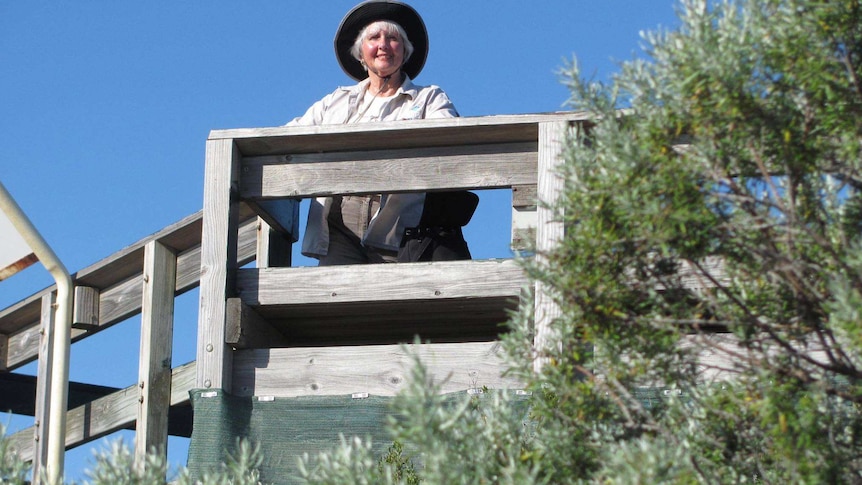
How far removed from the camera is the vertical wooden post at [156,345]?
5266mm

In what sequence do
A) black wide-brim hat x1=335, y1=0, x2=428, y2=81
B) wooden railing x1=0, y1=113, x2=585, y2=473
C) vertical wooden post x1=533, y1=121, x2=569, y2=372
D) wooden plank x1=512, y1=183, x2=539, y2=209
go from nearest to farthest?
1. vertical wooden post x1=533, y1=121, x2=569, y2=372
2. wooden railing x1=0, y1=113, x2=585, y2=473
3. wooden plank x1=512, y1=183, x2=539, y2=209
4. black wide-brim hat x1=335, y1=0, x2=428, y2=81

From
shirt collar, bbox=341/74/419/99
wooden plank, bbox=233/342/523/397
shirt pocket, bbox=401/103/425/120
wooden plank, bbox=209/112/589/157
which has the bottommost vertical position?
wooden plank, bbox=233/342/523/397

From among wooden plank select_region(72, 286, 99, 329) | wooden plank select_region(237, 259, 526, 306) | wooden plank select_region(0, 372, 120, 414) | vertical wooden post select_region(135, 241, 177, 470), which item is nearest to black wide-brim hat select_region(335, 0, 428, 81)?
vertical wooden post select_region(135, 241, 177, 470)

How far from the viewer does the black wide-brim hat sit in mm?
6086

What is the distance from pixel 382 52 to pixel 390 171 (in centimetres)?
119

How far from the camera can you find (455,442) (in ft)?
8.61

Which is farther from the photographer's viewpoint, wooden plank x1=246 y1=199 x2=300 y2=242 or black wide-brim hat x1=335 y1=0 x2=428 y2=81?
black wide-brim hat x1=335 y1=0 x2=428 y2=81

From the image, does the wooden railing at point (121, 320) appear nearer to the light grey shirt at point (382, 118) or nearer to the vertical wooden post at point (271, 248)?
the vertical wooden post at point (271, 248)

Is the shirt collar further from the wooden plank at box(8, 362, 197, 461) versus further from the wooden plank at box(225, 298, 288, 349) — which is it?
the wooden plank at box(8, 362, 197, 461)

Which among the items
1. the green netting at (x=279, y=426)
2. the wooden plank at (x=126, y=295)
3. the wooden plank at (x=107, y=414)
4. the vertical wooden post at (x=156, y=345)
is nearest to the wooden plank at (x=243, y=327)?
the green netting at (x=279, y=426)

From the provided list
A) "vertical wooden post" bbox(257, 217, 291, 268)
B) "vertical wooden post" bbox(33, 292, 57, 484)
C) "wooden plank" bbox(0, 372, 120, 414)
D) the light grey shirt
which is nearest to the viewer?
the light grey shirt

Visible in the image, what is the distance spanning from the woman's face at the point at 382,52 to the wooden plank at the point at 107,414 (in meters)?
1.59

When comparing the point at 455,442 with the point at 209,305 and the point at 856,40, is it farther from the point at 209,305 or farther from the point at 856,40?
the point at 209,305

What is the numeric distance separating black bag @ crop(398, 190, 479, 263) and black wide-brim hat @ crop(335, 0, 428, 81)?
122 centimetres
